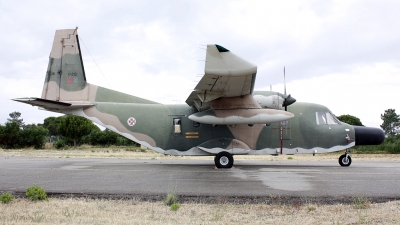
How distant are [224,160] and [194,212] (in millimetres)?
9098

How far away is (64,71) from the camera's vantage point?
17594 millimetres

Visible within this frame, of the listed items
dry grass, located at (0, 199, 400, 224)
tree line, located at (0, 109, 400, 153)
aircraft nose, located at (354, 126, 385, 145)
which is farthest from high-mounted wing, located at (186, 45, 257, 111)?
tree line, located at (0, 109, 400, 153)

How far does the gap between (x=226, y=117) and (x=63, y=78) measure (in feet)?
29.1

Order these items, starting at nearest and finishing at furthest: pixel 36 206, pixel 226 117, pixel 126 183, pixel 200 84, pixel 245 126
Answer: pixel 36 206
pixel 126 183
pixel 200 84
pixel 226 117
pixel 245 126

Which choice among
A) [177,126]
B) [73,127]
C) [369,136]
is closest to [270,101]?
[177,126]

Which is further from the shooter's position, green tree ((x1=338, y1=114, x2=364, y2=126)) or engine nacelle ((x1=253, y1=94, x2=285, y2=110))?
green tree ((x1=338, y1=114, x2=364, y2=126))

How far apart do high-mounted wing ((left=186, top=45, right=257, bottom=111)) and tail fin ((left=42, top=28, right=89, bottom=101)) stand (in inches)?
243

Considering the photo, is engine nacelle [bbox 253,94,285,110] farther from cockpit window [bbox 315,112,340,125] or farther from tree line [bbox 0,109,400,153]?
tree line [bbox 0,109,400,153]

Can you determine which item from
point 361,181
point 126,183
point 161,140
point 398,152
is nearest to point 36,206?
point 126,183

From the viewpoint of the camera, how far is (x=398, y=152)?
32875 millimetres

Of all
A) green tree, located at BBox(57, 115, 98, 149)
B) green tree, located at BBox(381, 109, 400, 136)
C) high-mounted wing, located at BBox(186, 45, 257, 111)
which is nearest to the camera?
high-mounted wing, located at BBox(186, 45, 257, 111)

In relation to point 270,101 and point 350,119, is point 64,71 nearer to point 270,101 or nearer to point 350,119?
point 270,101

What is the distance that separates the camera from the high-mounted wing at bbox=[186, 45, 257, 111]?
1081cm

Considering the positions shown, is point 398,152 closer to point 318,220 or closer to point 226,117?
point 226,117
